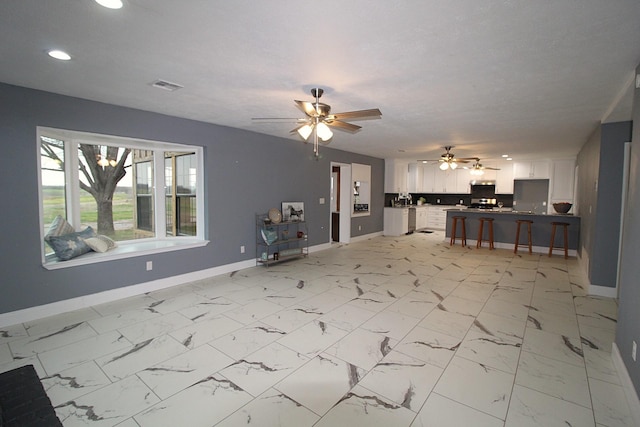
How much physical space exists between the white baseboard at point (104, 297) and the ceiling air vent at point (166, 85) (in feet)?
8.55

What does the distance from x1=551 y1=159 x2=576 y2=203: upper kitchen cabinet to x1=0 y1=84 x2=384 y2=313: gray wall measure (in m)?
6.59

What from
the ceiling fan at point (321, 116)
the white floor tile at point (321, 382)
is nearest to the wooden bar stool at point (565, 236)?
the ceiling fan at point (321, 116)

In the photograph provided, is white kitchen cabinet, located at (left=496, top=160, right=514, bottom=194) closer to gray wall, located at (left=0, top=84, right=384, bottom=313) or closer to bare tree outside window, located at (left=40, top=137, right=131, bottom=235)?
gray wall, located at (left=0, top=84, right=384, bottom=313)

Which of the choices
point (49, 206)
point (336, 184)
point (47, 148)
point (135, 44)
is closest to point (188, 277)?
point (49, 206)

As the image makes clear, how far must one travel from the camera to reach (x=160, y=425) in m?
1.82

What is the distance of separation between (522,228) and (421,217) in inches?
149

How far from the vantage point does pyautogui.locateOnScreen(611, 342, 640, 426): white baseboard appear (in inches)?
76.2

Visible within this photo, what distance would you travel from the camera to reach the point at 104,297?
377 cm

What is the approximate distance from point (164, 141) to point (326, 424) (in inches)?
160

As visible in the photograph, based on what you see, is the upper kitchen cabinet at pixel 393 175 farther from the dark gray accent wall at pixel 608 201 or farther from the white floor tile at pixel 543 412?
the white floor tile at pixel 543 412

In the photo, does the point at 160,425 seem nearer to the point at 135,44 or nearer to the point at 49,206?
the point at 135,44

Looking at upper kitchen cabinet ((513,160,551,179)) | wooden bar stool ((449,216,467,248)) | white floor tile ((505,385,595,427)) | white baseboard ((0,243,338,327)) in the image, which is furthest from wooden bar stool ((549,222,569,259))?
white baseboard ((0,243,338,327))

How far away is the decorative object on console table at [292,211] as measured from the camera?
606 cm

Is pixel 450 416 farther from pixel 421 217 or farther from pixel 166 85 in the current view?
pixel 421 217
